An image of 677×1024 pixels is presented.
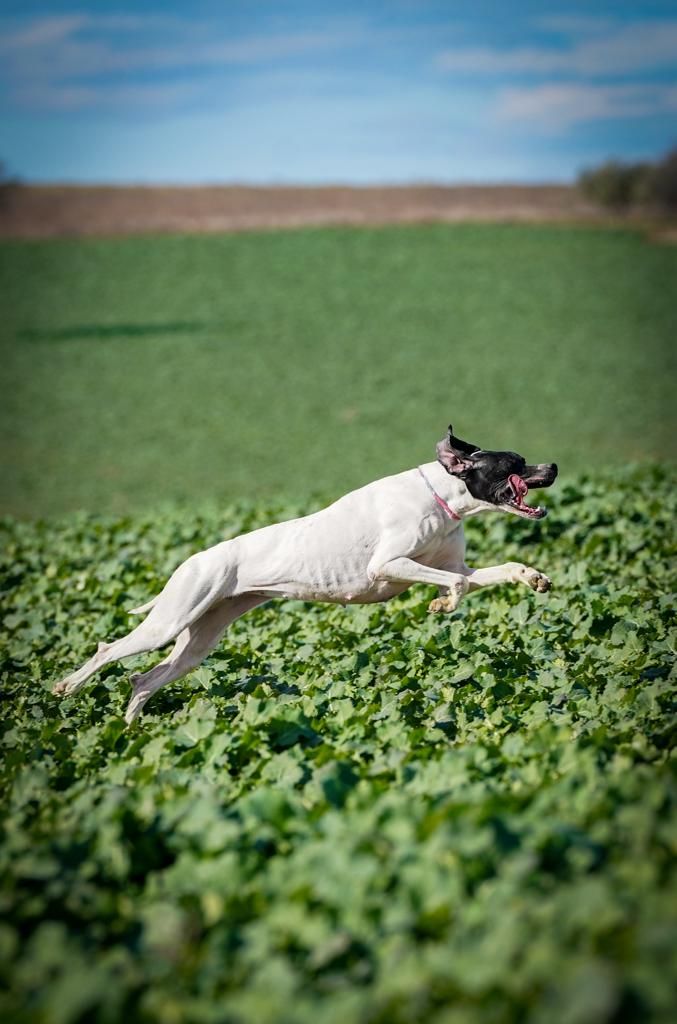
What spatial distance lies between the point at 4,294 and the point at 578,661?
133 feet

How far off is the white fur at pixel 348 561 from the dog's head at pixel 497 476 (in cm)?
8

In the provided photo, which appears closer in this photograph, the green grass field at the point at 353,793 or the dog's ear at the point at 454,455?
the green grass field at the point at 353,793

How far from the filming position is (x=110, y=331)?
39594 millimetres

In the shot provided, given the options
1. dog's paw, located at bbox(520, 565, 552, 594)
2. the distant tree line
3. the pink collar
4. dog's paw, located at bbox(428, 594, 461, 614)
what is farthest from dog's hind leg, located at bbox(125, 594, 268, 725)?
the distant tree line

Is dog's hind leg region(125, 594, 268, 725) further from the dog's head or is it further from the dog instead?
the dog's head

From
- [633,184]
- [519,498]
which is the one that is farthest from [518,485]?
[633,184]

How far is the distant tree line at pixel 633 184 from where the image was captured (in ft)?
190

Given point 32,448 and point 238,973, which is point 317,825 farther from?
point 32,448

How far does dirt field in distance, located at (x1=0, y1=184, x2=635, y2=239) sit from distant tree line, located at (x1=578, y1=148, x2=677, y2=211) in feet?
4.12

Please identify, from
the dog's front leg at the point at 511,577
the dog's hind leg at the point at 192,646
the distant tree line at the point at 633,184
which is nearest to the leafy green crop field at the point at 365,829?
the dog's hind leg at the point at 192,646

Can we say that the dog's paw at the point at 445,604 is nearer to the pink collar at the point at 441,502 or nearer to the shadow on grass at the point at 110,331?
the pink collar at the point at 441,502

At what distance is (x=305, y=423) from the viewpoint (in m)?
30.0

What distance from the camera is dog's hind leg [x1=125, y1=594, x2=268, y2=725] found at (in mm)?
6797

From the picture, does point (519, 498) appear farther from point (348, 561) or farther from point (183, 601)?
point (183, 601)
